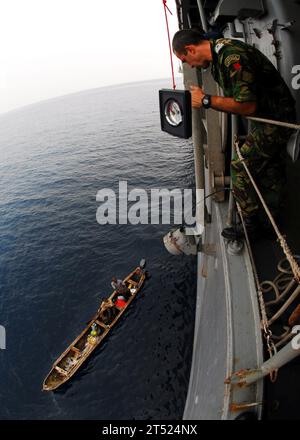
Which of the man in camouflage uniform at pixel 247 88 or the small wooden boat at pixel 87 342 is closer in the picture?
the man in camouflage uniform at pixel 247 88

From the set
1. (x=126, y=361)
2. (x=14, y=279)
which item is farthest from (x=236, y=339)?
(x=14, y=279)

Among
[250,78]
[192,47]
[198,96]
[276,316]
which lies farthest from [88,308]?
[250,78]

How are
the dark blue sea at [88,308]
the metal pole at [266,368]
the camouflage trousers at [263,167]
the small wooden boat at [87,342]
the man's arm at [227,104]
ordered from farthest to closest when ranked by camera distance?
1. the small wooden boat at [87,342]
2. the dark blue sea at [88,308]
3. the camouflage trousers at [263,167]
4. the man's arm at [227,104]
5. the metal pole at [266,368]

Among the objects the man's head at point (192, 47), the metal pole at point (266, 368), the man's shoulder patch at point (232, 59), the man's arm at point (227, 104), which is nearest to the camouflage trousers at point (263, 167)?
the man's arm at point (227, 104)

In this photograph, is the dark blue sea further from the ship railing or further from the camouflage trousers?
the camouflage trousers

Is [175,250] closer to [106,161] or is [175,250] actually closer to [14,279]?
[14,279]

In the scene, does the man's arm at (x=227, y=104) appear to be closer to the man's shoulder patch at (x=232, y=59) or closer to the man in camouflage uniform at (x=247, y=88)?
the man in camouflage uniform at (x=247, y=88)
